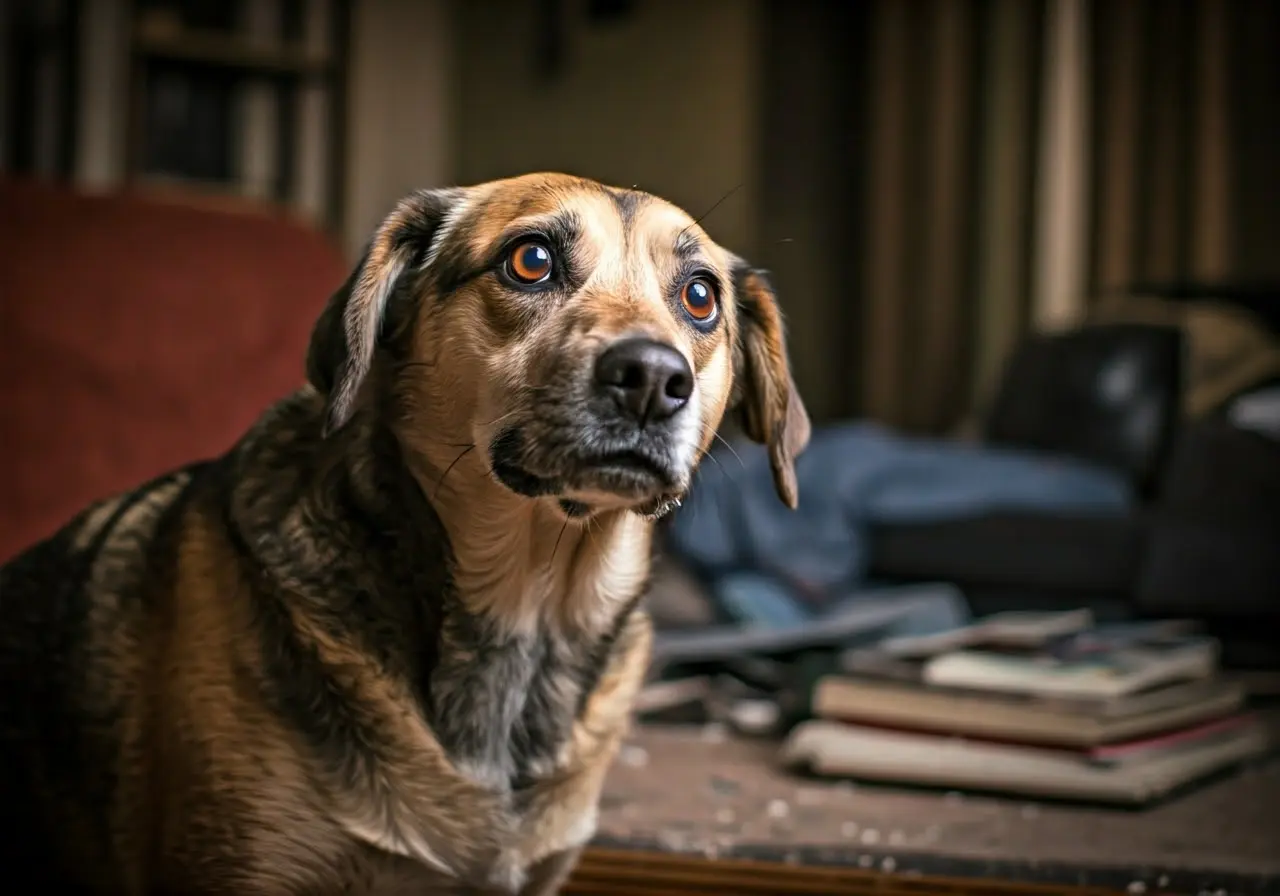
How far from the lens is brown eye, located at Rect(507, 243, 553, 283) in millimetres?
1153

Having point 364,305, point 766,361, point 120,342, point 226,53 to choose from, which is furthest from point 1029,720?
point 226,53

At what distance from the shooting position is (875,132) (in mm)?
5859

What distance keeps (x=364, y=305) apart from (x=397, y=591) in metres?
0.25

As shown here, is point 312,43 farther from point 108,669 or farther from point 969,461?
point 108,669

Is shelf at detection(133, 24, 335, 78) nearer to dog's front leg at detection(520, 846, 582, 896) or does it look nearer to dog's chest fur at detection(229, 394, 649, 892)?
dog's chest fur at detection(229, 394, 649, 892)

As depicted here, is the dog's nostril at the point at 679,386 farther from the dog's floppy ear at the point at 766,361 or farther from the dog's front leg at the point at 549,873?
the dog's front leg at the point at 549,873

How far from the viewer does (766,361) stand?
136 cm

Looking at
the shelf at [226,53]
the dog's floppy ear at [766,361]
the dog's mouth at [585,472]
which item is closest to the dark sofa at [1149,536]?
the dog's floppy ear at [766,361]

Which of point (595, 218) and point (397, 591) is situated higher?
point (595, 218)

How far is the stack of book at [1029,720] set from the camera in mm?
1850

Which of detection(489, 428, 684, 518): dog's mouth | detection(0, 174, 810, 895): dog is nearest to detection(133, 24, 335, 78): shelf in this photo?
detection(0, 174, 810, 895): dog

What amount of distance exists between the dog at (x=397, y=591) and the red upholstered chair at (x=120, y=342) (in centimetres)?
62

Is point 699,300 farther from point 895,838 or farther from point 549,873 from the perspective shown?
point 895,838

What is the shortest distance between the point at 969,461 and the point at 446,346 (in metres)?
2.53
